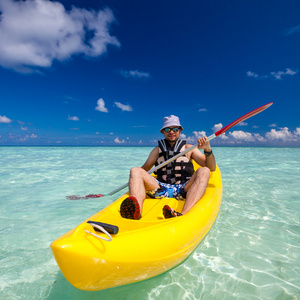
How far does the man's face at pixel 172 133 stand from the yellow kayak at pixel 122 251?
133 centimetres

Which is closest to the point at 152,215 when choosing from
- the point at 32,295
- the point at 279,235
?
the point at 32,295

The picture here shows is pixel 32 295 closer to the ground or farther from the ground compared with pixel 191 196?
closer to the ground

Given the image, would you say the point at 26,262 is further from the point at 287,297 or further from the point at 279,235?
the point at 279,235

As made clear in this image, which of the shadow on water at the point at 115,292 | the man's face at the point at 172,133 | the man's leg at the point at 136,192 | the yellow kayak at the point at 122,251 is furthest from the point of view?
the man's face at the point at 172,133

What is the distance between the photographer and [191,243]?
1780 mm

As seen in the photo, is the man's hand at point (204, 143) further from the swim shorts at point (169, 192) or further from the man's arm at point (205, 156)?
the swim shorts at point (169, 192)

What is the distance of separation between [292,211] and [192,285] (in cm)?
262

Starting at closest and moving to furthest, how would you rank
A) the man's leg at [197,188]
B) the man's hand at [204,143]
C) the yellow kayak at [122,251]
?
the yellow kayak at [122,251] < the man's leg at [197,188] < the man's hand at [204,143]

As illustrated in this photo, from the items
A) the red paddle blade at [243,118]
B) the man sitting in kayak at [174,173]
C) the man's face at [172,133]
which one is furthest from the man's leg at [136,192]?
the red paddle blade at [243,118]

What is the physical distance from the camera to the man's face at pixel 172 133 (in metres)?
2.88

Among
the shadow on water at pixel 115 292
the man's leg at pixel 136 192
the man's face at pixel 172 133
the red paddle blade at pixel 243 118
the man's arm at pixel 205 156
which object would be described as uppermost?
the red paddle blade at pixel 243 118

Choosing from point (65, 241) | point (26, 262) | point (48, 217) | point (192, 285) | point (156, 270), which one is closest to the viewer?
point (65, 241)

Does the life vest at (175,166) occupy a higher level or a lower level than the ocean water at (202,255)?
higher

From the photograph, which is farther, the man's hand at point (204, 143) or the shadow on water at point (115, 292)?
the man's hand at point (204, 143)
